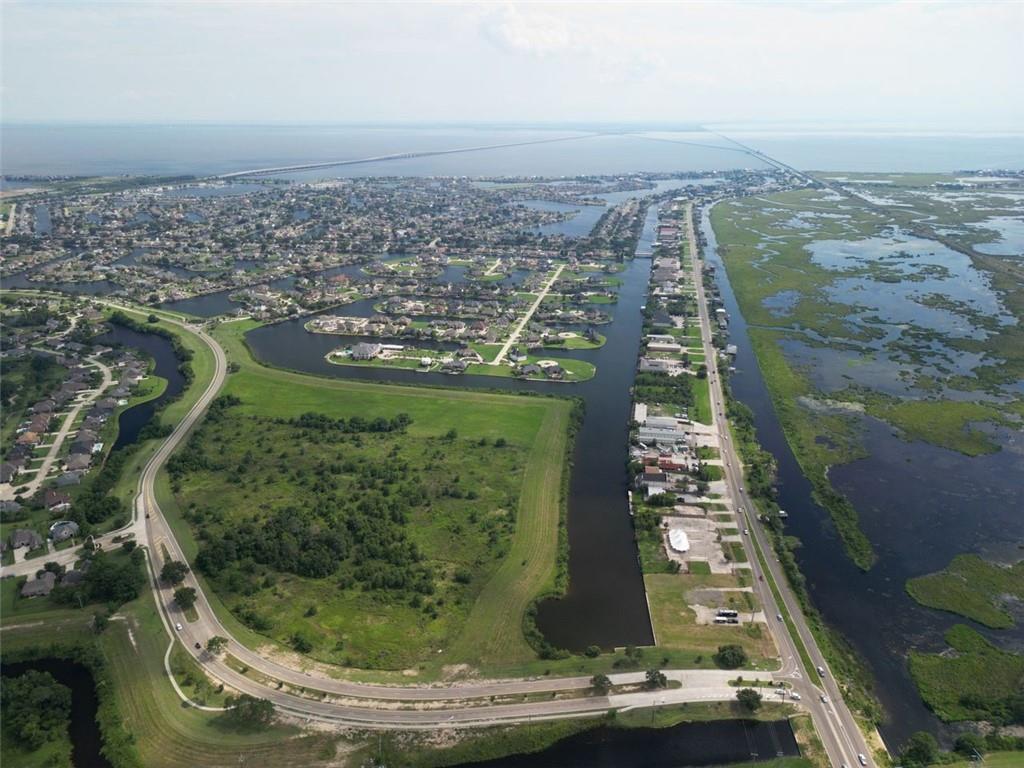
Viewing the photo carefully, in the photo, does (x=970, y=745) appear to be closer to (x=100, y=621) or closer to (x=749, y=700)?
(x=749, y=700)

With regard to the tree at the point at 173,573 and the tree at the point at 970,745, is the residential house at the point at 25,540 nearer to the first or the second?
the tree at the point at 173,573

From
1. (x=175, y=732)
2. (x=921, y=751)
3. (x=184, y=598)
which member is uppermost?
(x=184, y=598)

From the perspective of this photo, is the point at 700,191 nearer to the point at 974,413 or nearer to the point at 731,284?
the point at 731,284

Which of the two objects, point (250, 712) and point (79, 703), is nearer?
point (250, 712)

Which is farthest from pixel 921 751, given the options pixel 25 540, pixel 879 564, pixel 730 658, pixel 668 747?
pixel 25 540

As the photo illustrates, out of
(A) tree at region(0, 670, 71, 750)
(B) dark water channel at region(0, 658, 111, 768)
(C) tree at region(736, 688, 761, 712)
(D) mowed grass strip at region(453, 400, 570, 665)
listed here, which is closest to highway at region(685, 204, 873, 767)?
(C) tree at region(736, 688, 761, 712)

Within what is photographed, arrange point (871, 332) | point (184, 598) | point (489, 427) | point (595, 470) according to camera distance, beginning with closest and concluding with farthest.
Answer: point (184, 598) < point (595, 470) < point (489, 427) < point (871, 332)

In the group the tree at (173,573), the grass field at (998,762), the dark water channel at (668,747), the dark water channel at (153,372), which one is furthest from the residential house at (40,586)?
the grass field at (998,762)
